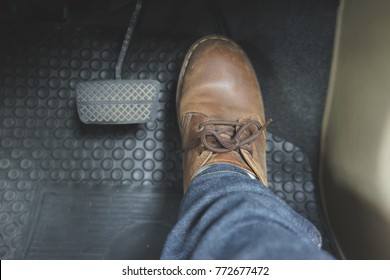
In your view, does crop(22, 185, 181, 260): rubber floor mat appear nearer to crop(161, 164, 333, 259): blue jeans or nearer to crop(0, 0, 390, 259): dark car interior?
crop(0, 0, 390, 259): dark car interior

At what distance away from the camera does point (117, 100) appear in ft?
2.39

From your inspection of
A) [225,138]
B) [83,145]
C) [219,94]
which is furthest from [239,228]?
[83,145]

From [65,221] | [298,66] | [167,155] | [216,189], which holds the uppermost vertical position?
[298,66]

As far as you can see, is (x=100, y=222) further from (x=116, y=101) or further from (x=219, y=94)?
(x=219, y=94)

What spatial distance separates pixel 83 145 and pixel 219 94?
1.06 feet

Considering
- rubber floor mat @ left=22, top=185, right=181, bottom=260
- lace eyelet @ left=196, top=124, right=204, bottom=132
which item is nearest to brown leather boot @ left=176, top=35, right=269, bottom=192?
lace eyelet @ left=196, top=124, right=204, bottom=132

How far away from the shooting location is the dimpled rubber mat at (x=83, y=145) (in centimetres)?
78

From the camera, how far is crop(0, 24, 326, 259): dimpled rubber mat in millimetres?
776

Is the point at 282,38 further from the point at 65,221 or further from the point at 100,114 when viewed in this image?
the point at 65,221

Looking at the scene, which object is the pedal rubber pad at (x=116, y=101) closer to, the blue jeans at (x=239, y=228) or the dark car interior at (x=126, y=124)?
the dark car interior at (x=126, y=124)

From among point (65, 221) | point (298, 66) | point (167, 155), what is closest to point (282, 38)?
point (298, 66)

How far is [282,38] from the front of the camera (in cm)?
77

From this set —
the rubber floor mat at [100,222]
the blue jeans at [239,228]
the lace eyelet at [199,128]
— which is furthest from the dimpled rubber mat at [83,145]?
the blue jeans at [239,228]

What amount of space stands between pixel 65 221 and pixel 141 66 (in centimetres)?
38
